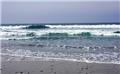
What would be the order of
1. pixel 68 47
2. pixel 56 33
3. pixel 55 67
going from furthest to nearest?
pixel 56 33, pixel 68 47, pixel 55 67

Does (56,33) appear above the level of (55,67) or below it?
above

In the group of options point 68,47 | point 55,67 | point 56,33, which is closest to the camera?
point 55,67

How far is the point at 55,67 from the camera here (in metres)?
9.27

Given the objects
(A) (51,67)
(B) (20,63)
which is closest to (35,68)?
(A) (51,67)

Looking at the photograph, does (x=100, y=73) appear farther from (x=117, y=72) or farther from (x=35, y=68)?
(x=35, y=68)

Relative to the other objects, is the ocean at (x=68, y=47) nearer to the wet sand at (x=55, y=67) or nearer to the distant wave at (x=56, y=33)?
the wet sand at (x=55, y=67)

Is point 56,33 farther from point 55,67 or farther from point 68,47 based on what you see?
point 55,67

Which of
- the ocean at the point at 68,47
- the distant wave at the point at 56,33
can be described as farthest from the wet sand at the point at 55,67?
the distant wave at the point at 56,33

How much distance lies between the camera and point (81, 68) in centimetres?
909

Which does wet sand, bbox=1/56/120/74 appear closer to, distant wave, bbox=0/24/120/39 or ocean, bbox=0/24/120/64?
ocean, bbox=0/24/120/64

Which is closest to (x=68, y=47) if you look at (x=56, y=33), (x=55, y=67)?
(x=55, y=67)

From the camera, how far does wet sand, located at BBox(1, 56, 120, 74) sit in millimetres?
8557

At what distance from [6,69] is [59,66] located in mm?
1808

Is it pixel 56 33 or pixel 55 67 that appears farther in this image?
pixel 56 33
